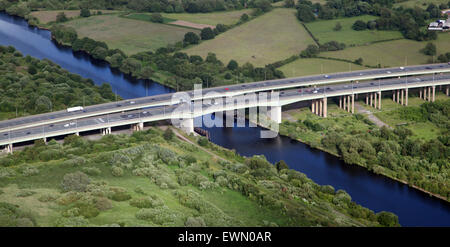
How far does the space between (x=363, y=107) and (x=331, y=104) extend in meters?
4.85

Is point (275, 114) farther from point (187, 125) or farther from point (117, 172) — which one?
point (117, 172)

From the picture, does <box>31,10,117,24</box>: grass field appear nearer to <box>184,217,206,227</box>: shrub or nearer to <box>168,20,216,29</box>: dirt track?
<box>168,20,216,29</box>: dirt track

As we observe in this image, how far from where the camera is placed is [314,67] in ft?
366

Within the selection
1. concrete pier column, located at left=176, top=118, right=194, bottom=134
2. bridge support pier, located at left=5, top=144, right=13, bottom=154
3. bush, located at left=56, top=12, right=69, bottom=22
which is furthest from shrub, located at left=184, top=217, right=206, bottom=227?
bush, located at left=56, top=12, right=69, bottom=22

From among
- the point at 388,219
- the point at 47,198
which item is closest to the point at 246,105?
the point at 388,219

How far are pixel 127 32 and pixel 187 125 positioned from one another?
57.5 m

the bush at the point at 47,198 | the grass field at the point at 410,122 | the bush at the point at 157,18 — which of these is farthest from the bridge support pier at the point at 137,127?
the bush at the point at 157,18

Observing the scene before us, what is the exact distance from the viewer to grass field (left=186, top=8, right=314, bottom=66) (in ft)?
389

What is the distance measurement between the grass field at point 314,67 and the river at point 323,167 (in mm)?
21713

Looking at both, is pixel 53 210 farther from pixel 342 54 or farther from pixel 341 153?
pixel 342 54

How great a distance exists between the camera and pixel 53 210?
49.1 metres

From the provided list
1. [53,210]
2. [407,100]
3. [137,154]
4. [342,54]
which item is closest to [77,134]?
[137,154]

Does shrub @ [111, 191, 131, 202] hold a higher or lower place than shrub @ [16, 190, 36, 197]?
lower

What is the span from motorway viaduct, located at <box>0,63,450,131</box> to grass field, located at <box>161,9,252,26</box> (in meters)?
43.9
